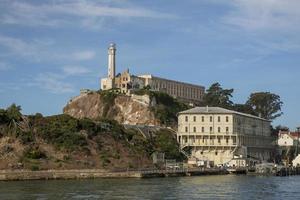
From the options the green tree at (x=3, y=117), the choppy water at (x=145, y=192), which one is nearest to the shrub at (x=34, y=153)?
the green tree at (x=3, y=117)

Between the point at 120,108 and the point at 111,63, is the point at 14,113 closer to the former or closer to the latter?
the point at 120,108

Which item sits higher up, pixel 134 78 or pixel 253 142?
pixel 134 78

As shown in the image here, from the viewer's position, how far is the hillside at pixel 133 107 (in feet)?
519

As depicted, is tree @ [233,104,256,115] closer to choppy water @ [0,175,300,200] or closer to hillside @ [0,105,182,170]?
hillside @ [0,105,182,170]

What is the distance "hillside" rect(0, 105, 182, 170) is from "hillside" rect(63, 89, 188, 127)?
2339 cm

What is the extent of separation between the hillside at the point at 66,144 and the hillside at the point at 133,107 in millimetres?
23394

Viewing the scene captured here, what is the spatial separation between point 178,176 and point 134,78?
7297 centimetres

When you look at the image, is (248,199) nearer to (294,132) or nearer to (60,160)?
(60,160)

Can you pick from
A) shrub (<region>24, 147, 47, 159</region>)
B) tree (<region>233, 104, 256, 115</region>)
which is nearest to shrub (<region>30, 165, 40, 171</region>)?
shrub (<region>24, 147, 47, 159</region>)

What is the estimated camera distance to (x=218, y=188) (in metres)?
80.3

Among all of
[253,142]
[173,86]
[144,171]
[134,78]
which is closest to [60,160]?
[144,171]

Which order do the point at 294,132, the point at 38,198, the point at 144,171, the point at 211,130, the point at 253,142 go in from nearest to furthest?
the point at 38,198 < the point at 144,171 < the point at 211,130 < the point at 253,142 < the point at 294,132

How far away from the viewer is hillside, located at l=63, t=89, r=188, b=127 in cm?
15812

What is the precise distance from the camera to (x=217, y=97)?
18062 cm
